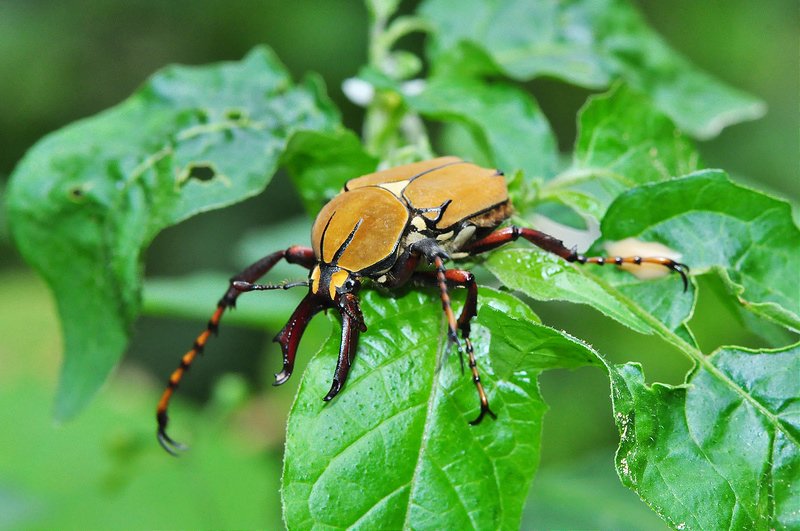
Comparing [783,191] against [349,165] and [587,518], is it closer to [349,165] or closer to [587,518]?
[587,518]

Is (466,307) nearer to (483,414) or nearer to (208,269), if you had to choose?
(483,414)

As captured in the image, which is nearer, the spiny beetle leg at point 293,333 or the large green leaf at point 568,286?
the large green leaf at point 568,286

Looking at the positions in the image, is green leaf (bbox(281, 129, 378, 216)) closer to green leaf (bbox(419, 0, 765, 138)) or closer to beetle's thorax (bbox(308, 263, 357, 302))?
beetle's thorax (bbox(308, 263, 357, 302))

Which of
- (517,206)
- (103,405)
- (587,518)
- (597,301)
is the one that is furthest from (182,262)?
(597,301)

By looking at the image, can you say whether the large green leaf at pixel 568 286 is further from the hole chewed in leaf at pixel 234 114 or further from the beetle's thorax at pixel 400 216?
the hole chewed in leaf at pixel 234 114

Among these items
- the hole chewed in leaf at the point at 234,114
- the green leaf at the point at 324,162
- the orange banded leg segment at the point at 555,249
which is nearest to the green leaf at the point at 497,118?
the green leaf at the point at 324,162

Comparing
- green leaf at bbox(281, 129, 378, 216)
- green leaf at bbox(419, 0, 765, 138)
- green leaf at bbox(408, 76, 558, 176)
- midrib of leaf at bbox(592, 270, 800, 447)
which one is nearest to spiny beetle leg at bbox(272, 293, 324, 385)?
green leaf at bbox(281, 129, 378, 216)

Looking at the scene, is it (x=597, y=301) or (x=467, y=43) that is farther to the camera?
(x=467, y=43)
